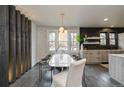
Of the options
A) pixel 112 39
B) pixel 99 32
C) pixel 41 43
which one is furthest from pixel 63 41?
pixel 112 39

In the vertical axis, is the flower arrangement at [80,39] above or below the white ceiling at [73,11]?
below

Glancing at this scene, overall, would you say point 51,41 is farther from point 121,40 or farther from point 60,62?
point 60,62

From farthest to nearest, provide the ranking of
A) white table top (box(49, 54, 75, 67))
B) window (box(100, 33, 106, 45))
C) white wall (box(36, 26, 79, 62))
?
1. window (box(100, 33, 106, 45))
2. white wall (box(36, 26, 79, 62))
3. white table top (box(49, 54, 75, 67))

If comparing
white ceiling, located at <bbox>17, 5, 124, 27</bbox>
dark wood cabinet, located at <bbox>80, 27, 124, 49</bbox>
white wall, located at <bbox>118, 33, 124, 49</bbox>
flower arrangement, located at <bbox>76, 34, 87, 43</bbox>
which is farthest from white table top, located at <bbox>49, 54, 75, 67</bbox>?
white wall, located at <bbox>118, 33, 124, 49</bbox>

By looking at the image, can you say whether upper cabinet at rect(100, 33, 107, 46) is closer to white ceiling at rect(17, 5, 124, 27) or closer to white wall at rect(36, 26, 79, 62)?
white ceiling at rect(17, 5, 124, 27)

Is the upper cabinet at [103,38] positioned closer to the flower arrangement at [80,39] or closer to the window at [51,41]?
the flower arrangement at [80,39]

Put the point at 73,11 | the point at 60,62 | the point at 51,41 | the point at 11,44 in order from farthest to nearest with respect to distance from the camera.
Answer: the point at 51,41 < the point at 73,11 < the point at 11,44 < the point at 60,62

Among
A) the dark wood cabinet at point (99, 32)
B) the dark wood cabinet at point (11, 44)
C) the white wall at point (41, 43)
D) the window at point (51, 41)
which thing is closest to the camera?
the dark wood cabinet at point (11, 44)

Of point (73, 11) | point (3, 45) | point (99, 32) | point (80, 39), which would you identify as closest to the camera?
point (3, 45)

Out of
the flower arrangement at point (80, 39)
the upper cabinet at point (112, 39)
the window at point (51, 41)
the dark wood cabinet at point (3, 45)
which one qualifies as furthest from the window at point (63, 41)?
the dark wood cabinet at point (3, 45)

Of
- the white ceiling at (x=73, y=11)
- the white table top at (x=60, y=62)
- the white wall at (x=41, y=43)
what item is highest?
the white ceiling at (x=73, y=11)

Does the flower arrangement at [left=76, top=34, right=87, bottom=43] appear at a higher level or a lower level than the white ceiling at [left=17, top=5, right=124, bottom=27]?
lower

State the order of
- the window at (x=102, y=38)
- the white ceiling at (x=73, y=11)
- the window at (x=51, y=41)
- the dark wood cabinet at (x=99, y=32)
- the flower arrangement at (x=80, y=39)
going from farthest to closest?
the window at (x=102, y=38), the dark wood cabinet at (x=99, y=32), the window at (x=51, y=41), the flower arrangement at (x=80, y=39), the white ceiling at (x=73, y=11)
